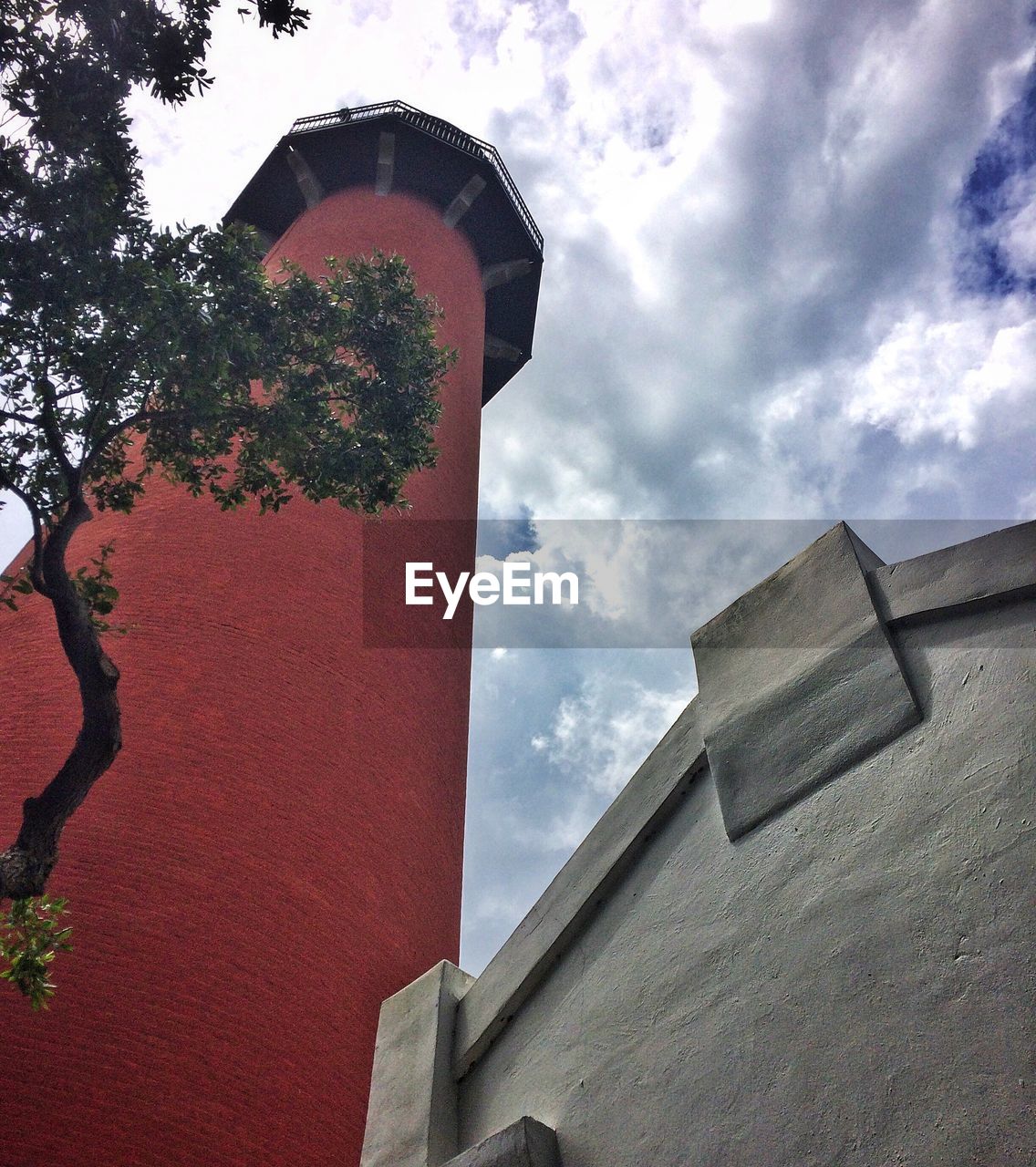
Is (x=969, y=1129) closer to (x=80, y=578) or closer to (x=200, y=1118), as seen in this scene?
(x=200, y=1118)

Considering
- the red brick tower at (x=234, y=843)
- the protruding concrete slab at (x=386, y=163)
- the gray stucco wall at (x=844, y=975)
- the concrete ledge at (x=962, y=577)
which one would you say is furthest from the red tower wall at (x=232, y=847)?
the protruding concrete slab at (x=386, y=163)

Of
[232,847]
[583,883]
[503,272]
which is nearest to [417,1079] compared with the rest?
[583,883]

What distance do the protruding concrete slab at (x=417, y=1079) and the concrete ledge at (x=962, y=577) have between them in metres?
2.13

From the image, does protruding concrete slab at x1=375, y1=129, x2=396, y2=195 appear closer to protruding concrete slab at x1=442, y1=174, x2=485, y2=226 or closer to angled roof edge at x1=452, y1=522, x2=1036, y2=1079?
protruding concrete slab at x1=442, y1=174, x2=485, y2=226

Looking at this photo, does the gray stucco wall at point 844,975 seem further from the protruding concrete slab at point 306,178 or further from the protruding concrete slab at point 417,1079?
the protruding concrete slab at point 306,178

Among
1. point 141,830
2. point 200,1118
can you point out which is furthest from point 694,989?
point 141,830

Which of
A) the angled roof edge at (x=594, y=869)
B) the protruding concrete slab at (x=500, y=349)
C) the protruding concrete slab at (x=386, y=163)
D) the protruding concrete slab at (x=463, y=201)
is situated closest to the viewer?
the angled roof edge at (x=594, y=869)

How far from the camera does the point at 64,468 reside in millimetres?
5867

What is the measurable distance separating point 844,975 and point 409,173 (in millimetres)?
15816

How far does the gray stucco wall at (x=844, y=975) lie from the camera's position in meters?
1.93

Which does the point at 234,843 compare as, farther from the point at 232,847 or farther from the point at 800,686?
the point at 800,686

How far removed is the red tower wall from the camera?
5.50 metres

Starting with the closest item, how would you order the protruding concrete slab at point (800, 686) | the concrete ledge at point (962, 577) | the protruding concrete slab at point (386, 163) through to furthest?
1. the concrete ledge at point (962, 577)
2. the protruding concrete slab at point (800, 686)
3. the protruding concrete slab at point (386, 163)

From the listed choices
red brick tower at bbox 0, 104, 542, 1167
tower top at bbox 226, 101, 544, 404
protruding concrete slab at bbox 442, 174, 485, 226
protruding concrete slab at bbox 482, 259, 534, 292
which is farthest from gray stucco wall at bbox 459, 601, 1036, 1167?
protruding concrete slab at bbox 482, 259, 534, 292
